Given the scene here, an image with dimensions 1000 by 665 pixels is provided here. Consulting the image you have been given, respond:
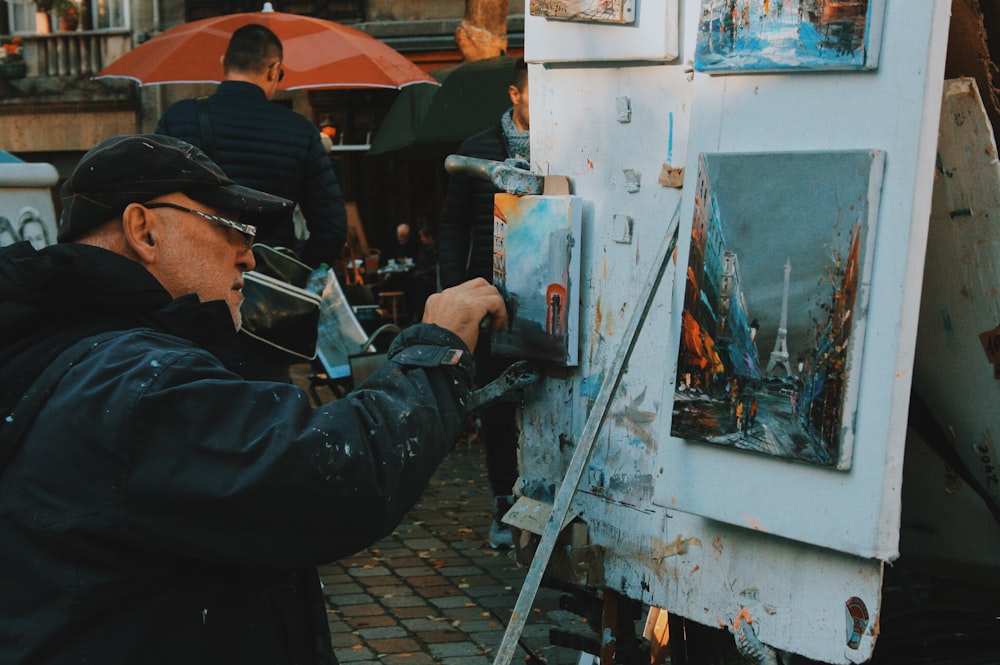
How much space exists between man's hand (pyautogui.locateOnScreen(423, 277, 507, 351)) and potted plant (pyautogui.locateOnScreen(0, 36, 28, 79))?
1921 cm

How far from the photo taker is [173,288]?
204 centimetres

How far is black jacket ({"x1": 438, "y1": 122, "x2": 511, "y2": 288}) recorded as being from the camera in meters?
5.12

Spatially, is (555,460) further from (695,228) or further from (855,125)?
(855,125)

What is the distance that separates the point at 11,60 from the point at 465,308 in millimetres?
19429

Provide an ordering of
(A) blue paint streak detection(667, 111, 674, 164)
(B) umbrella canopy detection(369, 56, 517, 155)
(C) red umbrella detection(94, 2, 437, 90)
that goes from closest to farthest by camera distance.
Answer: (A) blue paint streak detection(667, 111, 674, 164)
(C) red umbrella detection(94, 2, 437, 90)
(B) umbrella canopy detection(369, 56, 517, 155)

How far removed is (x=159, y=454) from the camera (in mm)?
1703

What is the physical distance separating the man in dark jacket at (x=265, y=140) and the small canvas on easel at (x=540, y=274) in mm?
2260

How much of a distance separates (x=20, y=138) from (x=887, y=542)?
19933 mm

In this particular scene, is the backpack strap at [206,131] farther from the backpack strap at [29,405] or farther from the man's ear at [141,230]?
the backpack strap at [29,405]

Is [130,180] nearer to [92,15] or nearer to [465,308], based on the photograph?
[465,308]

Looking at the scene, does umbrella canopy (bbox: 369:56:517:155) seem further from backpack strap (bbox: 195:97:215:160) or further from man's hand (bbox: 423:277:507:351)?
man's hand (bbox: 423:277:507:351)

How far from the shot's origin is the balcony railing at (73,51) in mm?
19453

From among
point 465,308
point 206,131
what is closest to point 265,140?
point 206,131

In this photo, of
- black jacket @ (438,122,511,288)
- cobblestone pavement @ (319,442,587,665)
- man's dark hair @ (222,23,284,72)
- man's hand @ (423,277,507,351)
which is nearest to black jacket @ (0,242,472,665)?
man's hand @ (423,277,507,351)
